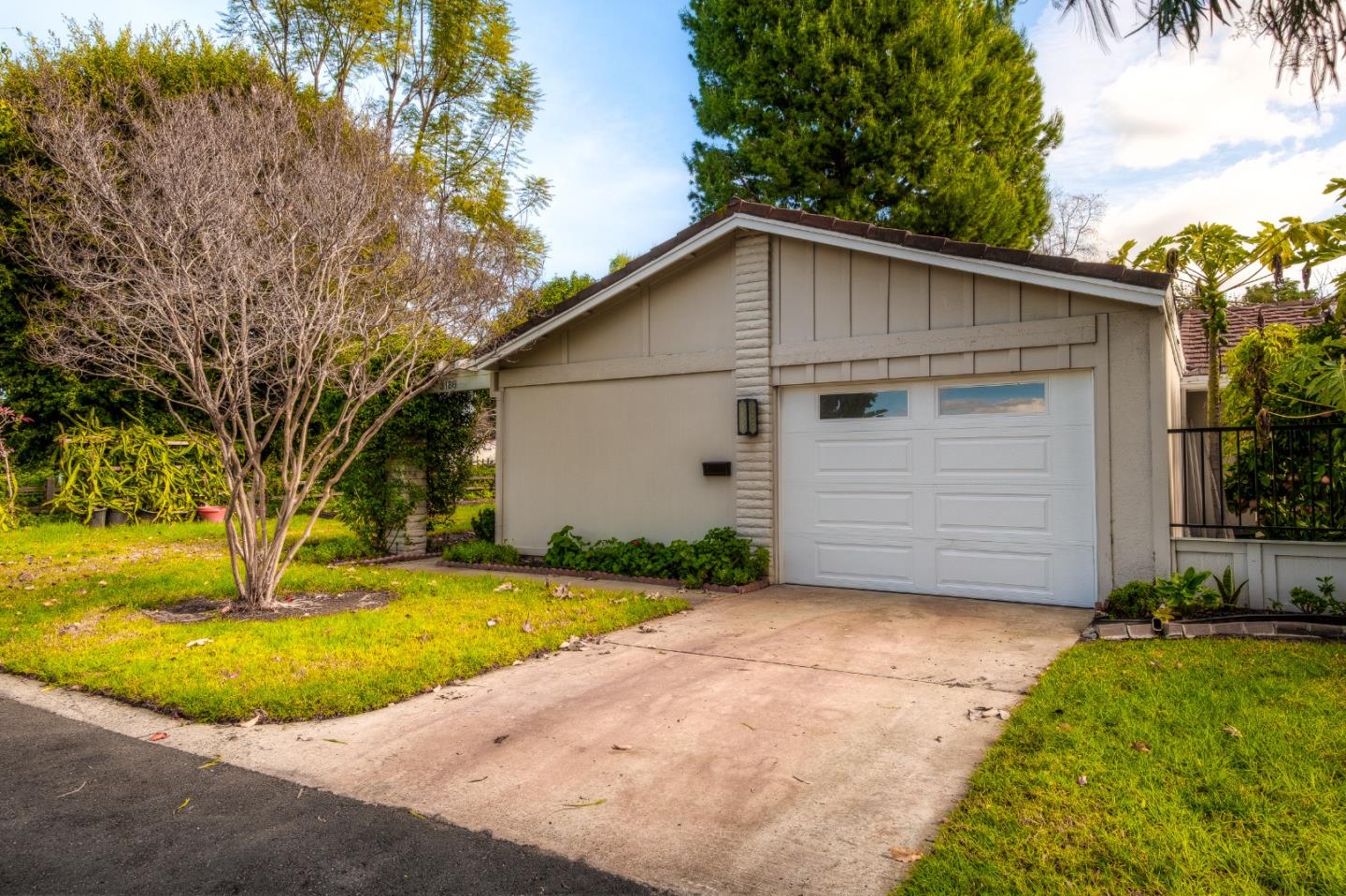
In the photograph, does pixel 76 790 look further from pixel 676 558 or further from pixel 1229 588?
pixel 1229 588

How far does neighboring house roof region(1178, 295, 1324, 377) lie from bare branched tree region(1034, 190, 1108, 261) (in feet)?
30.4

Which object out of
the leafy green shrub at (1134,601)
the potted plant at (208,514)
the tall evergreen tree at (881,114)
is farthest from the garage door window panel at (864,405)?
the potted plant at (208,514)

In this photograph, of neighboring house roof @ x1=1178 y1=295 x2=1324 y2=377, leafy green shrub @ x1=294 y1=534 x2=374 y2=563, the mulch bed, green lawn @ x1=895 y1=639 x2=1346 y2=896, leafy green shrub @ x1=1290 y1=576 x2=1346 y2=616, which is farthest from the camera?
neighboring house roof @ x1=1178 y1=295 x2=1324 y2=377

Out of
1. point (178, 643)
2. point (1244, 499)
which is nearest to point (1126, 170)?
point (1244, 499)

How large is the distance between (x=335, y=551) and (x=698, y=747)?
26.2 feet

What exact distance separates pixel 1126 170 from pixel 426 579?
1011 cm

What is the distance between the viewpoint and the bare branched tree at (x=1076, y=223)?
21719 mm

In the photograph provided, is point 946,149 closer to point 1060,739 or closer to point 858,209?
point 858,209

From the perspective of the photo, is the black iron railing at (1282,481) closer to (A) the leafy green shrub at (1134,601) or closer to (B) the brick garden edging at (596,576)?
(A) the leafy green shrub at (1134,601)

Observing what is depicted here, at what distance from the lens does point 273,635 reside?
18.5ft

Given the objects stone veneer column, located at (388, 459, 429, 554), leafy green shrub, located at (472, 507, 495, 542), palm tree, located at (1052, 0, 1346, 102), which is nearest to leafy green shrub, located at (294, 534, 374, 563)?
stone veneer column, located at (388, 459, 429, 554)

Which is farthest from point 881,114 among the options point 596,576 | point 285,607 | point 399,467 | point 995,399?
point 285,607

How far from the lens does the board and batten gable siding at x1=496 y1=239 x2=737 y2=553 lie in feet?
27.9

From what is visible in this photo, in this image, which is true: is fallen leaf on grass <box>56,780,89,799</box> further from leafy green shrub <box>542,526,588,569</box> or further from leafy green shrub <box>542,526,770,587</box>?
leafy green shrub <box>542,526,588,569</box>
